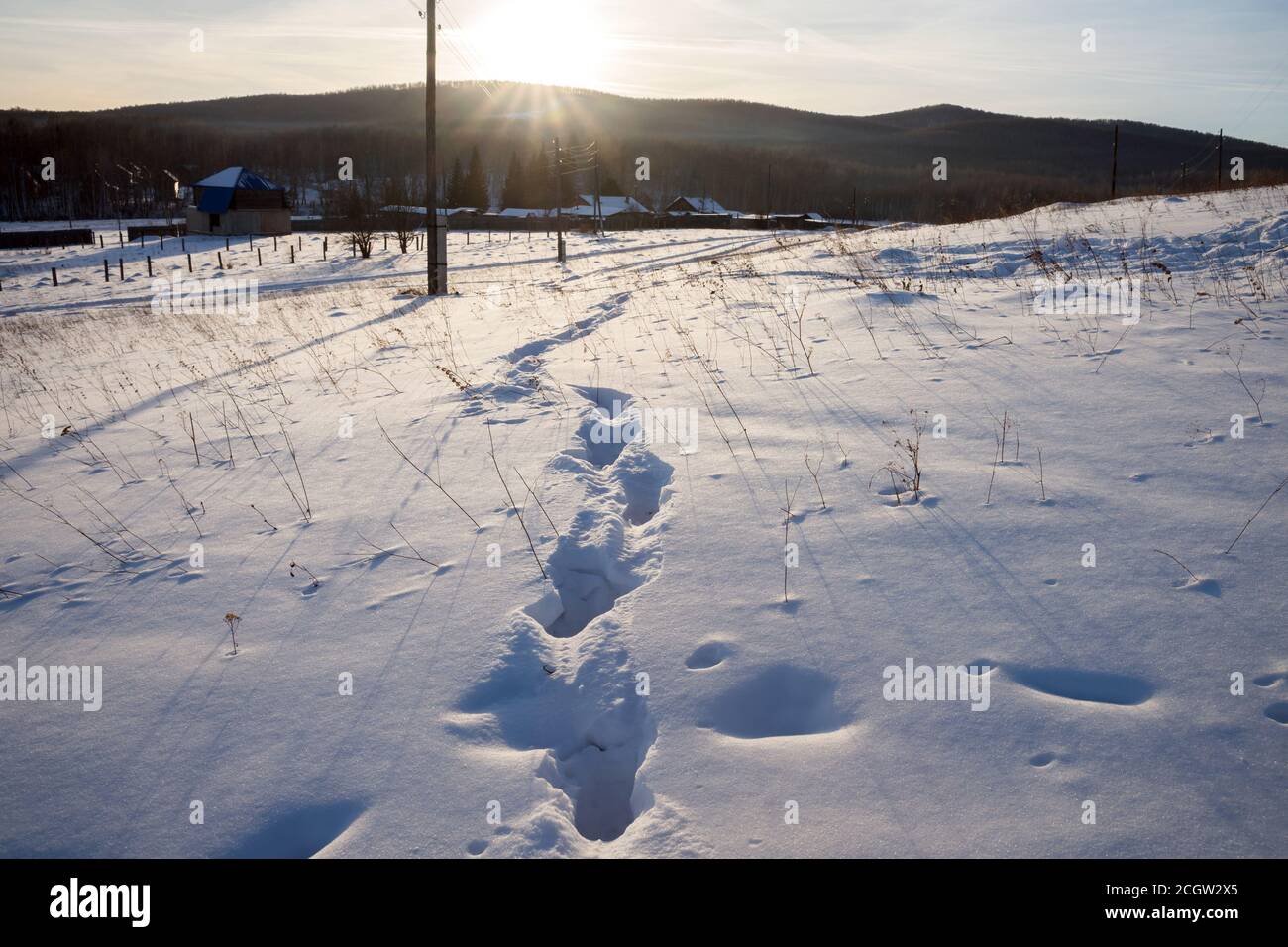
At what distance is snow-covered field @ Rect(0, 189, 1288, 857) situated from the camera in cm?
A: 229

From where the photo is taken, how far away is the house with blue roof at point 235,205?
201ft

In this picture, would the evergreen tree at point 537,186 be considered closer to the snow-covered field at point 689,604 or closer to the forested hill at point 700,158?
the forested hill at point 700,158

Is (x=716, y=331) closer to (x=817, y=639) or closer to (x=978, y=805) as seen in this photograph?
(x=817, y=639)

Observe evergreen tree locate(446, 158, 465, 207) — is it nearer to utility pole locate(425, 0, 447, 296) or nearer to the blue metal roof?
the blue metal roof

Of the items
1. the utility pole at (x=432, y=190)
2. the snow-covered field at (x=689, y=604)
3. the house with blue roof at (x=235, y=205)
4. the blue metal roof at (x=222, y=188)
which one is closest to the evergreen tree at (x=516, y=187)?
the house with blue roof at (x=235, y=205)

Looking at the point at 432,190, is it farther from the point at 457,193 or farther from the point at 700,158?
the point at 700,158

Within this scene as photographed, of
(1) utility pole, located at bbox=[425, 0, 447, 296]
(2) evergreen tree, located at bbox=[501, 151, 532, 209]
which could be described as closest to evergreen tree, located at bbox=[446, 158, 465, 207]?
(2) evergreen tree, located at bbox=[501, 151, 532, 209]

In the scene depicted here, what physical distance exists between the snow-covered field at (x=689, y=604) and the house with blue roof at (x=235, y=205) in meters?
63.5

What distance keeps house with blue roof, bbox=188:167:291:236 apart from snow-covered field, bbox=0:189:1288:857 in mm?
63469

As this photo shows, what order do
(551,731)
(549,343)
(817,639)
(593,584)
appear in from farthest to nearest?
(549,343) → (593,584) → (817,639) → (551,731)

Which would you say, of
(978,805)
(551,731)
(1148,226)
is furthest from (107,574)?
(1148,226)

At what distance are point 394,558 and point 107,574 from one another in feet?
5.27
